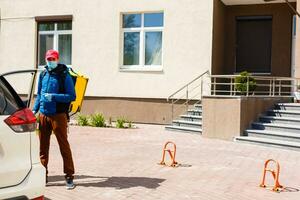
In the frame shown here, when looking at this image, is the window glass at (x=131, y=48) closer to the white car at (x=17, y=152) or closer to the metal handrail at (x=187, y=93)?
the metal handrail at (x=187, y=93)

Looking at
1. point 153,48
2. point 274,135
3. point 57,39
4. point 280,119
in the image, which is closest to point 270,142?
point 274,135

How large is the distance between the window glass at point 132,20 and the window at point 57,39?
7.60 ft

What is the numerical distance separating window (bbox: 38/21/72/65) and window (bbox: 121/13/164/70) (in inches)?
95.4

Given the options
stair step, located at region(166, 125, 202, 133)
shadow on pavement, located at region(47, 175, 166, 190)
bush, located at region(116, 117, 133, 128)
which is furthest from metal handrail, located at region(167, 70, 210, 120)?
shadow on pavement, located at region(47, 175, 166, 190)

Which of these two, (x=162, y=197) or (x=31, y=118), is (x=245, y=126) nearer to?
(x=162, y=197)

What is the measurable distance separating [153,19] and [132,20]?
2.67 ft

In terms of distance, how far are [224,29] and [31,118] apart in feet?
46.2

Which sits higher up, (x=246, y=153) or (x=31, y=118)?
(x=31, y=118)

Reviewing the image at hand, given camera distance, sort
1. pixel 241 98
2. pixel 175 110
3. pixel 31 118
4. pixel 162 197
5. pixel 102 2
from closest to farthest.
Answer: pixel 31 118
pixel 162 197
pixel 241 98
pixel 175 110
pixel 102 2

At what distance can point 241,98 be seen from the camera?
12594 mm

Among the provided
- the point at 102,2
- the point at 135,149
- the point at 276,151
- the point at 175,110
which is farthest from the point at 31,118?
the point at 102,2

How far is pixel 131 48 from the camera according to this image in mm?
17141

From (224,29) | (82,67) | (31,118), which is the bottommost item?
(31,118)

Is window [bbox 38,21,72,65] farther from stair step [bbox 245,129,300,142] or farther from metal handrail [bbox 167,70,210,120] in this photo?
stair step [bbox 245,129,300,142]
